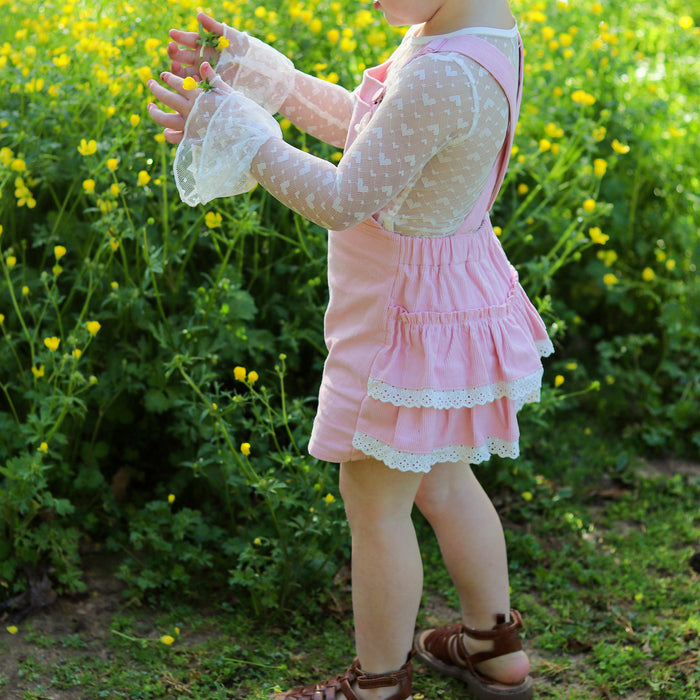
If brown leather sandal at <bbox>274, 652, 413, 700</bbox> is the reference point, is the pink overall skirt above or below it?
above

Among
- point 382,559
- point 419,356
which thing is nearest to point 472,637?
point 382,559

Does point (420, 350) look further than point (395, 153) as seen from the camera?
Yes

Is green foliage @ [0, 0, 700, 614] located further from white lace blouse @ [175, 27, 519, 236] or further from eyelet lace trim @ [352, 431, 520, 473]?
white lace blouse @ [175, 27, 519, 236]

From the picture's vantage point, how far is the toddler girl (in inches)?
62.6

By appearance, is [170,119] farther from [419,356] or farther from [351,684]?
[351,684]

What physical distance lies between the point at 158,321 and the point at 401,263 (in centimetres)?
97

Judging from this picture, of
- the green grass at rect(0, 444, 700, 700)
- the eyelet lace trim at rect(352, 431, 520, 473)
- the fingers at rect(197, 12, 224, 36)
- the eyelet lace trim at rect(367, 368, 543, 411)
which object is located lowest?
the green grass at rect(0, 444, 700, 700)

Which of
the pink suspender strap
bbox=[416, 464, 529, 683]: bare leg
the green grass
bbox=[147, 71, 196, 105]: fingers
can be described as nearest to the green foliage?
the green grass

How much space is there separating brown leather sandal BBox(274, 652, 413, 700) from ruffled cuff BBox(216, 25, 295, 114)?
1137mm

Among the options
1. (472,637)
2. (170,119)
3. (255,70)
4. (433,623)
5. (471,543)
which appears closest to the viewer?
(170,119)

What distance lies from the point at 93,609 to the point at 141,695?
13.6 inches

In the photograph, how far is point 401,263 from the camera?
1.74 metres

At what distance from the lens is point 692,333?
3.30 metres

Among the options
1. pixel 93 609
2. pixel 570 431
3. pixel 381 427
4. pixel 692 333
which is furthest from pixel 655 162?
pixel 93 609
